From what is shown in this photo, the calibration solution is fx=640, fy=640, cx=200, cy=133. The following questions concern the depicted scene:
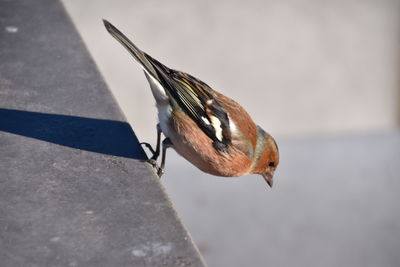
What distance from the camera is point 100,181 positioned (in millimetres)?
2670

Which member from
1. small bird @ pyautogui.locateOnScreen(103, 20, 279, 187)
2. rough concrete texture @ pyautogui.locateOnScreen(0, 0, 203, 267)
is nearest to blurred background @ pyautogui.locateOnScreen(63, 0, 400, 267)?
small bird @ pyautogui.locateOnScreen(103, 20, 279, 187)

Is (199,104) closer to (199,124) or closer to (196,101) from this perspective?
(196,101)

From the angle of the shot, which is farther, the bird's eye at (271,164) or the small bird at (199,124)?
the bird's eye at (271,164)

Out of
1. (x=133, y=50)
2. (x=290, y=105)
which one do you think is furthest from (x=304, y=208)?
(x=133, y=50)

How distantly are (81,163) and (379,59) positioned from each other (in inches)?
314

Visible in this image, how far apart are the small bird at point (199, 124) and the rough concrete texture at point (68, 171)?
0.49 m

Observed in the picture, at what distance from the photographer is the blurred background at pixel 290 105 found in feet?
23.8

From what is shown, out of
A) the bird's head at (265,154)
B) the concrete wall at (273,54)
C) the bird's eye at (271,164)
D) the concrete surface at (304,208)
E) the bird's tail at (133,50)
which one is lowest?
the concrete surface at (304,208)

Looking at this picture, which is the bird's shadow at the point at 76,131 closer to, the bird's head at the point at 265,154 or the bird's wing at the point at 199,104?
the bird's wing at the point at 199,104

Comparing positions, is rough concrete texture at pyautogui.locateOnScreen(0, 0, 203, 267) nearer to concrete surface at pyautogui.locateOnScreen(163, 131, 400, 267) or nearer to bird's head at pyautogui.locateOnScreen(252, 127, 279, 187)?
bird's head at pyautogui.locateOnScreen(252, 127, 279, 187)

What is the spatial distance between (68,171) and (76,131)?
17.0 inches

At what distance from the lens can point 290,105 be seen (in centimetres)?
948

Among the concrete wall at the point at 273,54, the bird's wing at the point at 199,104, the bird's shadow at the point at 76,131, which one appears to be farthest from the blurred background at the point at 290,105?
the bird's shadow at the point at 76,131

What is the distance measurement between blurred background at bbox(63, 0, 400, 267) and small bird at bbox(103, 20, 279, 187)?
290 centimetres
